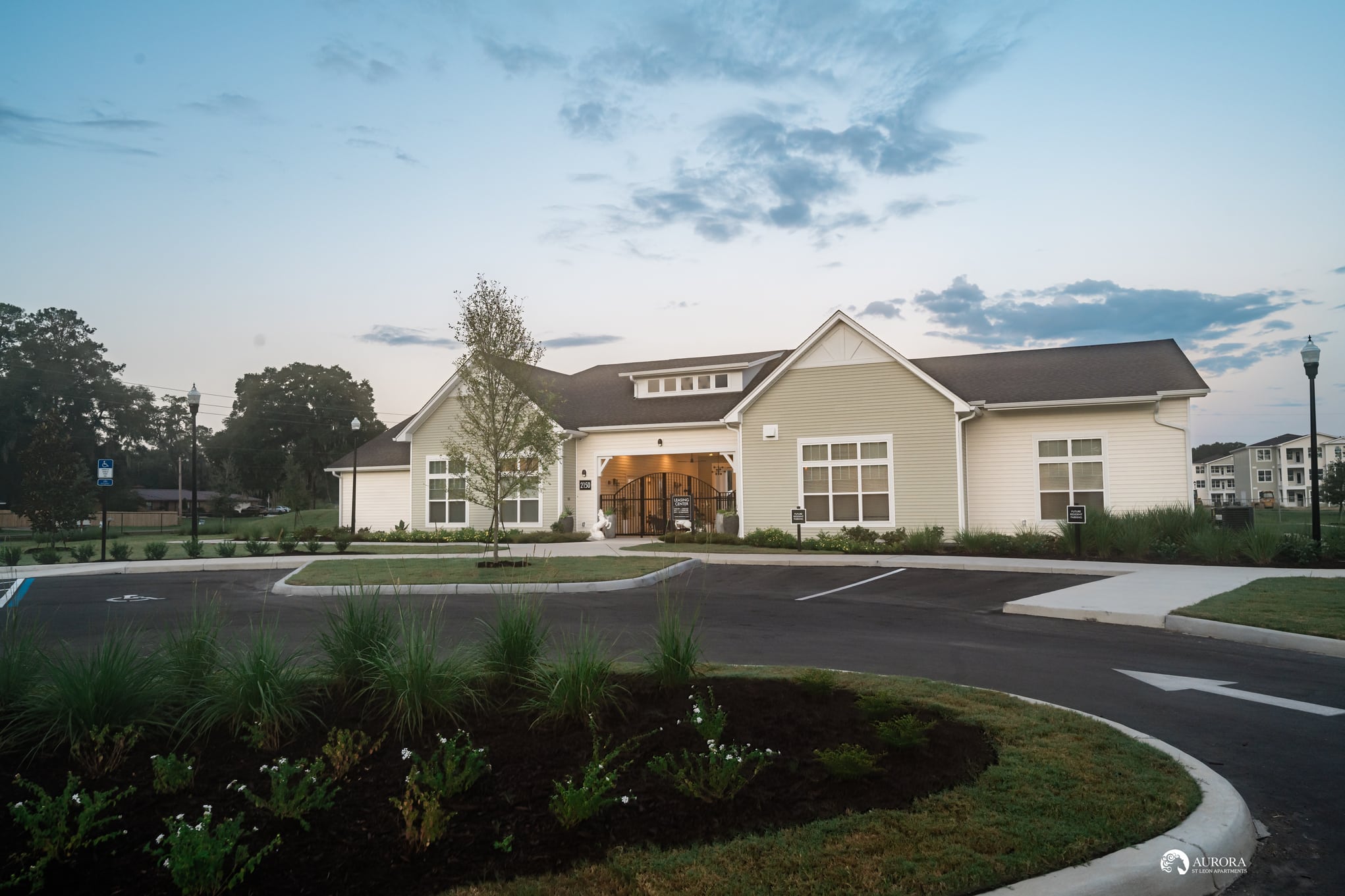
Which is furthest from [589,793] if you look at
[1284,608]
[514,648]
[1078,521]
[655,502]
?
[655,502]

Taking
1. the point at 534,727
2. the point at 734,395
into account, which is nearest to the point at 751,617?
the point at 534,727

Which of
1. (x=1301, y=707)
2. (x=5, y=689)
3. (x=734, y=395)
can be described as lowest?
(x=1301, y=707)

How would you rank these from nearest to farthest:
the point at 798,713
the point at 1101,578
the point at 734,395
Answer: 1. the point at 798,713
2. the point at 1101,578
3. the point at 734,395

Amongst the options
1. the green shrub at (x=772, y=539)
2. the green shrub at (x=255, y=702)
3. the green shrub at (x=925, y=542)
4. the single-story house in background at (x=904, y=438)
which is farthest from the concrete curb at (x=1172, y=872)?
the green shrub at (x=772, y=539)

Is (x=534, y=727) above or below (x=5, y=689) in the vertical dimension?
below

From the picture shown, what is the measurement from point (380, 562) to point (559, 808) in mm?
17172

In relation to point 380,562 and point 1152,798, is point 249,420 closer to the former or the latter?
point 380,562

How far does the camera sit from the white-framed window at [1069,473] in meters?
23.0

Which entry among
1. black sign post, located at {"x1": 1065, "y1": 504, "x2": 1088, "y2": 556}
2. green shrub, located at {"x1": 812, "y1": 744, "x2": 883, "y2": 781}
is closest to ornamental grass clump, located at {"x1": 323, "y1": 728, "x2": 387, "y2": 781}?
green shrub, located at {"x1": 812, "y1": 744, "x2": 883, "y2": 781}

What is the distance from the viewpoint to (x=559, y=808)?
420cm

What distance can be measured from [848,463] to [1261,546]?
9985 millimetres

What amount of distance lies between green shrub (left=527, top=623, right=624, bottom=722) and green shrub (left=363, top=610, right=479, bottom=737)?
45 cm

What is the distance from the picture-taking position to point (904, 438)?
79.0 ft

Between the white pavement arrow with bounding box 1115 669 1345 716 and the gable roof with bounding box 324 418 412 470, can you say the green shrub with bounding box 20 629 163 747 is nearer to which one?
the white pavement arrow with bounding box 1115 669 1345 716
